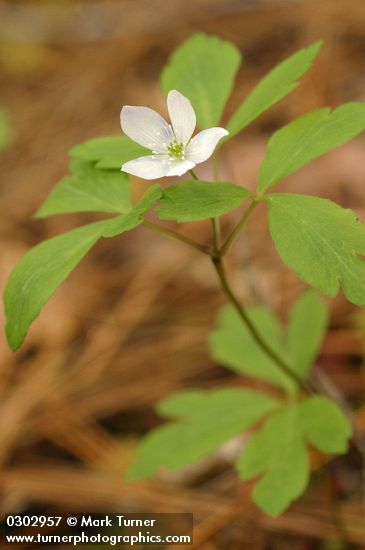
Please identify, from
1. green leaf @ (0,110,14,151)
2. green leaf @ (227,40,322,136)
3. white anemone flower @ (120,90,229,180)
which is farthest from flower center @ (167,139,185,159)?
green leaf @ (0,110,14,151)

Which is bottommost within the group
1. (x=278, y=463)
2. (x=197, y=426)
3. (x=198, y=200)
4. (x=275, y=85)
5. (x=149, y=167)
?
(x=278, y=463)

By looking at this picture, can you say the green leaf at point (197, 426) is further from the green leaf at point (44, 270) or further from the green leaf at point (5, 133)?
the green leaf at point (5, 133)

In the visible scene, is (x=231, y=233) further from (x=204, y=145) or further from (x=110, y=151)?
(x=110, y=151)

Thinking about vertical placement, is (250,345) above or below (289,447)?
above

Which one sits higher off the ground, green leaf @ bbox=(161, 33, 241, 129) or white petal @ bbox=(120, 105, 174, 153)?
green leaf @ bbox=(161, 33, 241, 129)

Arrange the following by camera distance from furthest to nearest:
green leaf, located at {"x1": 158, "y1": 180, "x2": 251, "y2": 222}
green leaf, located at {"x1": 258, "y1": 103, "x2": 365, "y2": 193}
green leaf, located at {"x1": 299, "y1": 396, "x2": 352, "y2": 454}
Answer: green leaf, located at {"x1": 299, "y1": 396, "x2": 352, "y2": 454}
green leaf, located at {"x1": 258, "y1": 103, "x2": 365, "y2": 193}
green leaf, located at {"x1": 158, "y1": 180, "x2": 251, "y2": 222}

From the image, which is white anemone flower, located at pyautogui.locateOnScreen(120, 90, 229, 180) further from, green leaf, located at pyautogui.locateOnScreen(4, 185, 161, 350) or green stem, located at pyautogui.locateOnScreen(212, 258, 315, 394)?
green stem, located at pyautogui.locateOnScreen(212, 258, 315, 394)

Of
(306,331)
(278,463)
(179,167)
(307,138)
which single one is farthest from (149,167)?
(306,331)
